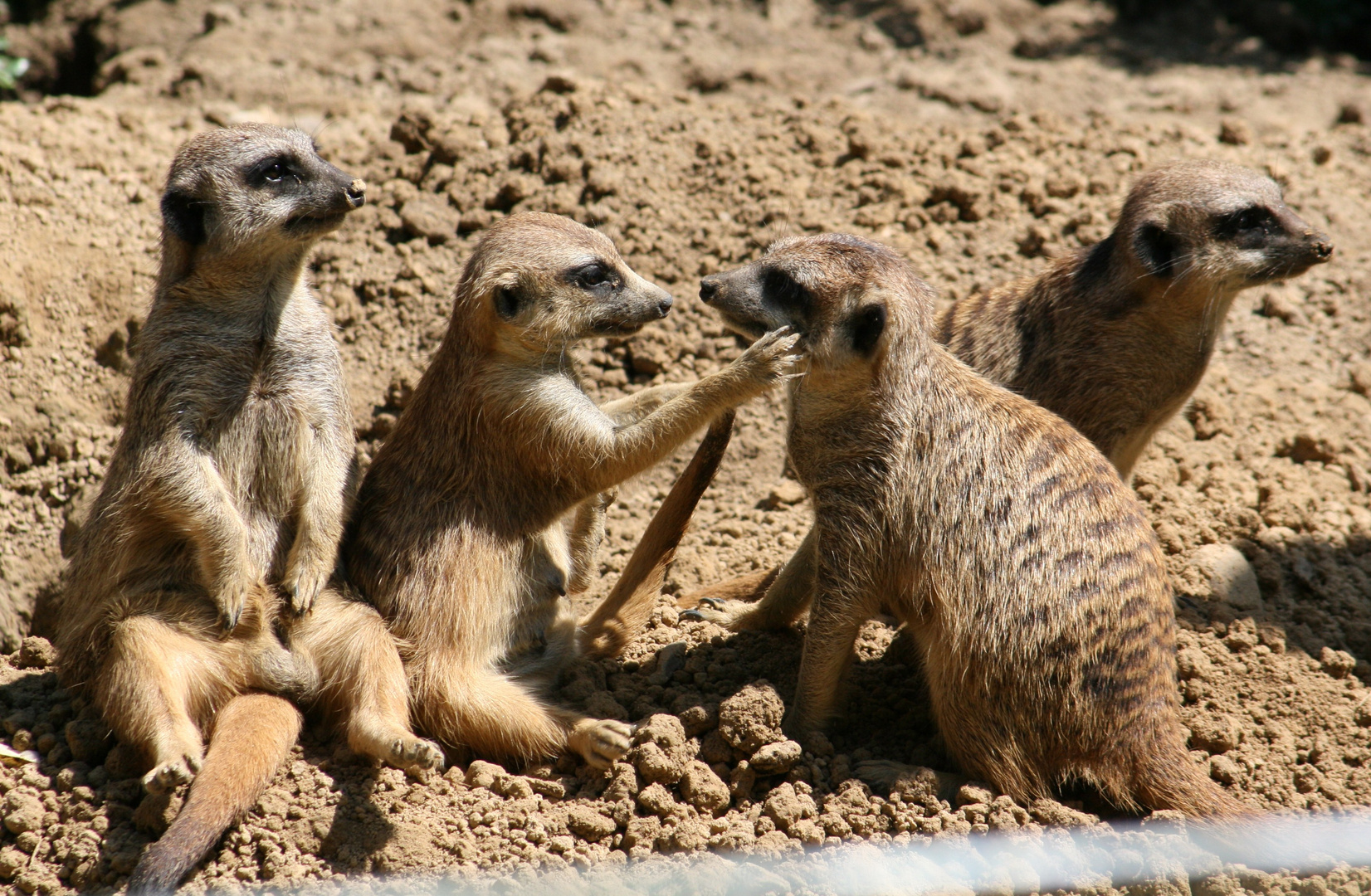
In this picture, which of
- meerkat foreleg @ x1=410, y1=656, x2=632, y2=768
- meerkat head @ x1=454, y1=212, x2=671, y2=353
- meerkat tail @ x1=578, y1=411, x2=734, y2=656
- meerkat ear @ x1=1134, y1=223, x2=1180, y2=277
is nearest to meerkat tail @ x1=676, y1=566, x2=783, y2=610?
meerkat tail @ x1=578, y1=411, x2=734, y2=656

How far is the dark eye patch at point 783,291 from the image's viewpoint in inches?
143

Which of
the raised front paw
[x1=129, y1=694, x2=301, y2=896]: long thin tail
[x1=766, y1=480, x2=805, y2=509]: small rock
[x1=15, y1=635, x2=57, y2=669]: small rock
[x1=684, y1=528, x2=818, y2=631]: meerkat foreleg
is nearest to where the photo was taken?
[x1=129, y1=694, x2=301, y2=896]: long thin tail

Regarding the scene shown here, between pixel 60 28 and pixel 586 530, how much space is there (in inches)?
205

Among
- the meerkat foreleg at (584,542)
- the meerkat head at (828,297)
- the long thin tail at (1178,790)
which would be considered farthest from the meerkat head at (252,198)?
the long thin tail at (1178,790)

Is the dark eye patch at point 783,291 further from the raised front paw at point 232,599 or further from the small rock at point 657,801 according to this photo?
the raised front paw at point 232,599

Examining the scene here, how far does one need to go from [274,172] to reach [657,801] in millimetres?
2342

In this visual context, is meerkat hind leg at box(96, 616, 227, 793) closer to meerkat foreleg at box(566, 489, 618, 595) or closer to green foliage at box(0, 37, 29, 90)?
meerkat foreleg at box(566, 489, 618, 595)

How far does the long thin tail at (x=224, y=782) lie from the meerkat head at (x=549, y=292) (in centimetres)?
137

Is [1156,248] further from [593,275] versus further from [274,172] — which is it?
[274,172]

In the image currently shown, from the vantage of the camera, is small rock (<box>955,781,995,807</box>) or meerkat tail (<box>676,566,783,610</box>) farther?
meerkat tail (<box>676,566,783,610</box>)

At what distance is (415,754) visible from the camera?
3.03 m

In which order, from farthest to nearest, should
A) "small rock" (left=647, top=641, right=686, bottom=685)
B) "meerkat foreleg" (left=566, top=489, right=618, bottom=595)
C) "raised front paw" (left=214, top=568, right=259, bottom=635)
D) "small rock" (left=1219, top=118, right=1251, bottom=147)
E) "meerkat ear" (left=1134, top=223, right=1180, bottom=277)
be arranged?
"small rock" (left=1219, top=118, right=1251, bottom=147), "meerkat ear" (left=1134, top=223, right=1180, bottom=277), "meerkat foreleg" (left=566, top=489, right=618, bottom=595), "small rock" (left=647, top=641, right=686, bottom=685), "raised front paw" (left=214, top=568, right=259, bottom=635)

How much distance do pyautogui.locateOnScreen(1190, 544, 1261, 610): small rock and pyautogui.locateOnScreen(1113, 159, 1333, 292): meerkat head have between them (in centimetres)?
103

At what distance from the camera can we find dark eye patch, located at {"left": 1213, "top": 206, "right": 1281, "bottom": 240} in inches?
169
